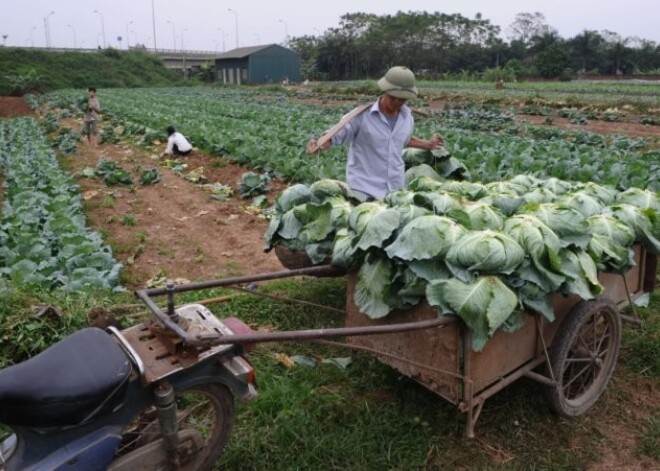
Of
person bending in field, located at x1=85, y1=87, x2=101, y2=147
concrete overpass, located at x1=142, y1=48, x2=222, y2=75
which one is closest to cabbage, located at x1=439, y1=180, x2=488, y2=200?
person bending in field, located at x1=85, y1=87, x2=101, y2=147

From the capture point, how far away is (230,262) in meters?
6.11

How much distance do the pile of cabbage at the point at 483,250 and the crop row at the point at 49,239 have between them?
2.55 m

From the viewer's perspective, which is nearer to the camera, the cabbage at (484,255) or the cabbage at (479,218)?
the cabbage at (484,255)

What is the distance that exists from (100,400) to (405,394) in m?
1.90

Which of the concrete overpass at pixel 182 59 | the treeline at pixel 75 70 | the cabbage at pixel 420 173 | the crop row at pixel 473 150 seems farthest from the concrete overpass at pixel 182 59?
the cabbage at pixel 420 173

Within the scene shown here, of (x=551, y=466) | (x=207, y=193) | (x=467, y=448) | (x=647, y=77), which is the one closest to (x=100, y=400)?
(x=467, y=448)

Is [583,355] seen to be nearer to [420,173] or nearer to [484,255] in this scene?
[484,255]

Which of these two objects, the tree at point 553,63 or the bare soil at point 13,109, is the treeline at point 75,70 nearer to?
the bare soil at point 13,109

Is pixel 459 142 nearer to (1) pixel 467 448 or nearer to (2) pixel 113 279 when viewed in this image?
(2) pixel 113 279

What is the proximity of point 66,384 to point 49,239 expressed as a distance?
4527 mm

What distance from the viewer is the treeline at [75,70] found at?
43.5 metres

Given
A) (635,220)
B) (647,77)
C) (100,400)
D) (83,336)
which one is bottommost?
(100,400)

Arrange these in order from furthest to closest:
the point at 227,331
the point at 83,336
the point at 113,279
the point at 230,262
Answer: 1. the point at 230,262
2. the point at 113,279
3. the point at 227,331
4. the point at 83,336

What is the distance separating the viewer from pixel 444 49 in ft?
237
